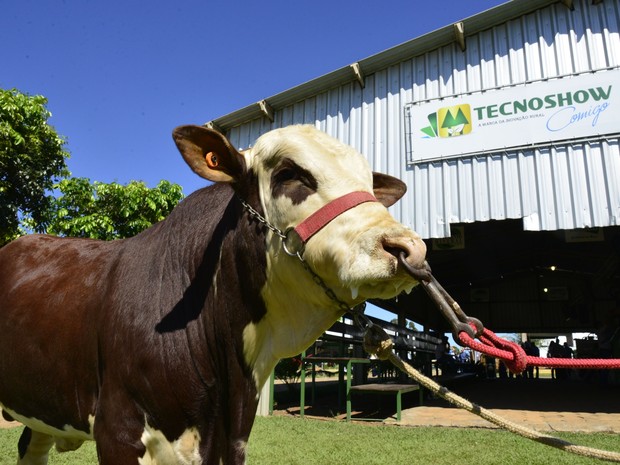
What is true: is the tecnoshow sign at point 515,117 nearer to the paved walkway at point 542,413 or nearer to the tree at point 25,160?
the paved walkway at point 542,413

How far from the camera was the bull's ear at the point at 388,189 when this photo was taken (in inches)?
91.0

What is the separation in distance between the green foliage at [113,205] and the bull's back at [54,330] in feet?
29.7

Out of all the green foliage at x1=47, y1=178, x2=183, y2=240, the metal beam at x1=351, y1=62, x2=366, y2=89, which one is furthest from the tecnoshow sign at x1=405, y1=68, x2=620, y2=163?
the green foliage at x1=47, y1=178, x2=183, y2=240

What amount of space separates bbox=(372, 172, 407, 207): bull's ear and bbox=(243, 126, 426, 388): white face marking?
0.46 metres

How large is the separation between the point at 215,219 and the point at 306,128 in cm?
54

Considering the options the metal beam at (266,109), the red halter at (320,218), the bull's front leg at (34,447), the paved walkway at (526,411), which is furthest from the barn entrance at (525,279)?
the red halter at (320,218)

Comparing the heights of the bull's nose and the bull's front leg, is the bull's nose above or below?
above

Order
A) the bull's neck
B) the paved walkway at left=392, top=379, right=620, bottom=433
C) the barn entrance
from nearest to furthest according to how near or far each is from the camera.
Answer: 1. the bull's neck
2. the paved walkway at left=392, top=379, right=620, bottom=433
3. the barn entrance

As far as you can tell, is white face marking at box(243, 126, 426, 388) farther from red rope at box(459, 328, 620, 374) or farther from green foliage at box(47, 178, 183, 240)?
green foliage at box(47, 178, 183, 240)

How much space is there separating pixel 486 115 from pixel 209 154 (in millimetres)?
7429

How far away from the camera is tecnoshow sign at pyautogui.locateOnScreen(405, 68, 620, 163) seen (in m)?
7.57

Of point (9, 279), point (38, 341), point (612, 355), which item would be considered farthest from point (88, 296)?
point (612, 355)

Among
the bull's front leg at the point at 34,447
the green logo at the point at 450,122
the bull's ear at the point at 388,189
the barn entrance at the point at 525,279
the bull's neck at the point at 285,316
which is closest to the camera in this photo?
the bull's neck at the point at 285,316

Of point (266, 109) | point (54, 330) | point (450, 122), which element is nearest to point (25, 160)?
point (266, 109)
